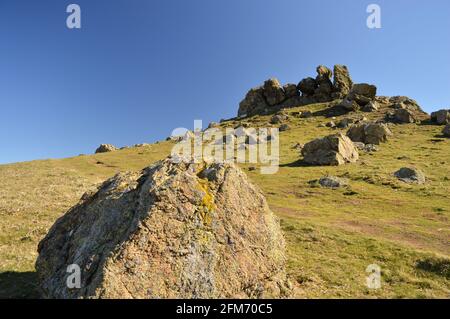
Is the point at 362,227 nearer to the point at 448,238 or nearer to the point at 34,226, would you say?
the point at 448,238

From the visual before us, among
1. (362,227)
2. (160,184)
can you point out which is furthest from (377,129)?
(160,184)

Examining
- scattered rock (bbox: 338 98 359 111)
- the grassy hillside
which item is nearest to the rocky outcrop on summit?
scattered rock (bbox: 338 98 359 111)

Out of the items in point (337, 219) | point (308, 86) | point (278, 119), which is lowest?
point (337, 219)

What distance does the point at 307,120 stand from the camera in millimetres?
131375

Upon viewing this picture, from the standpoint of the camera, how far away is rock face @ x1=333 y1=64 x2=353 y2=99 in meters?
157

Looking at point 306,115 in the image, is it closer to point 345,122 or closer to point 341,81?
point 345,122

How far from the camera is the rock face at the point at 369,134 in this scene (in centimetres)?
9550

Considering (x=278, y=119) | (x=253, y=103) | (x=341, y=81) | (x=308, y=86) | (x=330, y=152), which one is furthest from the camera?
(x=253, y=103)

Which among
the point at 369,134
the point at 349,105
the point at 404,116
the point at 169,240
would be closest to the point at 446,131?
the point at 404,116

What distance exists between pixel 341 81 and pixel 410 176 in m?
105

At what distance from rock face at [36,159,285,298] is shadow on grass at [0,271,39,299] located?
1.68 metres

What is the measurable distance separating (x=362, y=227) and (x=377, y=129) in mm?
68096

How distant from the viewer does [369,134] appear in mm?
96438

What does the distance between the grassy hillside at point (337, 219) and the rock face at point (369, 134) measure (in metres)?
7.03
